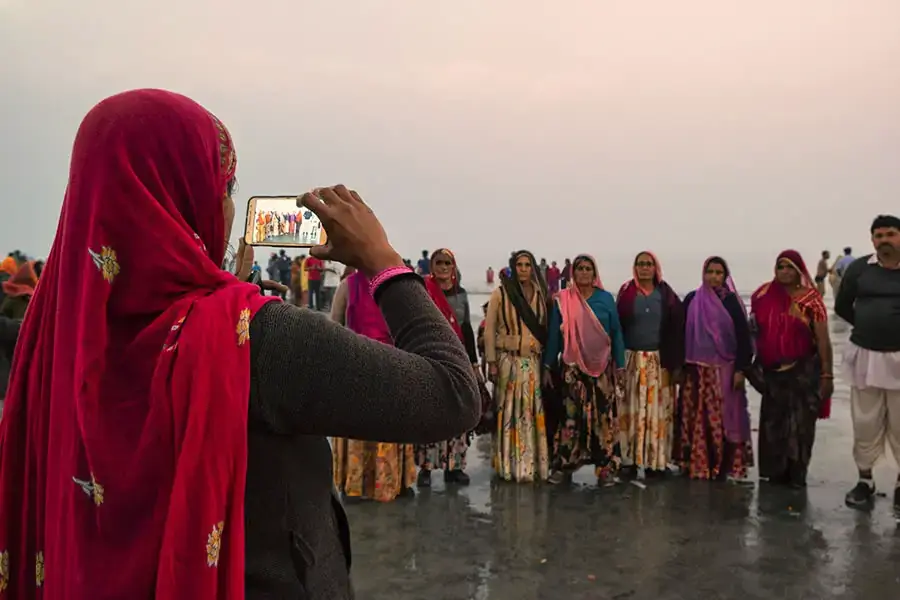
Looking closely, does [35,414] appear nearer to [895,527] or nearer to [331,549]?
[331,549]

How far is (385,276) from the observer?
42.6 inches

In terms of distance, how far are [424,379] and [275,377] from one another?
204 millimetres

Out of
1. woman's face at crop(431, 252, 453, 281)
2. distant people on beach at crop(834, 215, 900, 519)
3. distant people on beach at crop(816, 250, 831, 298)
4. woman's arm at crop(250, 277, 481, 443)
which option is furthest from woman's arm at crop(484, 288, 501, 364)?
distant people on beach at crop(816, 250, 831, 298)

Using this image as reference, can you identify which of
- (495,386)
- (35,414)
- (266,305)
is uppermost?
(266,305)

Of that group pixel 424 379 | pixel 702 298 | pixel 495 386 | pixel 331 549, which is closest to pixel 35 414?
pixel 331 549

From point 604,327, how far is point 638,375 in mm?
470

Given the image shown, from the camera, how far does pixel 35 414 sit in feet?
3.52

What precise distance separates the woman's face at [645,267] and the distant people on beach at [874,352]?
4.16ft

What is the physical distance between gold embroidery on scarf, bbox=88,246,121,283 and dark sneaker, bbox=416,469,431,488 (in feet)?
14.5

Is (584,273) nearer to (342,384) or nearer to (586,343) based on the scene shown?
(586,343)

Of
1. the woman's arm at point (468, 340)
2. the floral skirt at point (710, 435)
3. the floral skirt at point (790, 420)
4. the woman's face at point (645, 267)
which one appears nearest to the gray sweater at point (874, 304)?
the floral skirt at point (790, 420)

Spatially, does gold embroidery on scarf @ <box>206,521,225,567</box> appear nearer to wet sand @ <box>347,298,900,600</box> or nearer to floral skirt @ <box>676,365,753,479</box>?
wet sand @ <box>347,298,900,600</box>

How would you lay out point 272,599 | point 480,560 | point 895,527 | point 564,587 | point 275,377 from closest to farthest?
point 275,377 < point 272,599 < point 564,587 < point 480,560 < point 895,527

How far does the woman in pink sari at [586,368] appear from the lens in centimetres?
520
